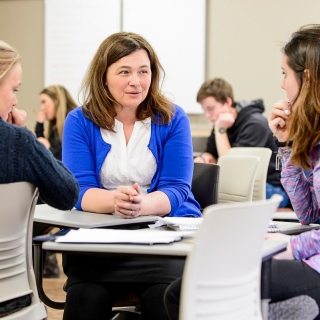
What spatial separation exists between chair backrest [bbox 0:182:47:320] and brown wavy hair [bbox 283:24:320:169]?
0.80 meters

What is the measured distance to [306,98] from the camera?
1.97m

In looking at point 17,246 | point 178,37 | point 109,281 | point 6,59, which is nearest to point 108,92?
point 6,59

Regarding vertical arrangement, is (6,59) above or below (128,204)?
above

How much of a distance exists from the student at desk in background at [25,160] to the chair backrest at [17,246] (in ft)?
0.13

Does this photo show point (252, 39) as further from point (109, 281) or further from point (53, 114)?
point (109, 281)

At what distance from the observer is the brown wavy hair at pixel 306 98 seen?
1946 millimetres

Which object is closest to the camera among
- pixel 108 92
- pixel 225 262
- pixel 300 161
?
pixel 225 262

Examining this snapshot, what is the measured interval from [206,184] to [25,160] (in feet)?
4.16

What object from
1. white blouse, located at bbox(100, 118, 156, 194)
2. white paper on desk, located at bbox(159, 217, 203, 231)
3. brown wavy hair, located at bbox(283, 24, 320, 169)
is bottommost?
white paper on desk, located at bbox(159, 217, 203, 231)

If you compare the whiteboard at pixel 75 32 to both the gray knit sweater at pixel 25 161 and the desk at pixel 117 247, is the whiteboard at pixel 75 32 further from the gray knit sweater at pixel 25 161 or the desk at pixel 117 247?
the gray knit sweater at pixel 25 161

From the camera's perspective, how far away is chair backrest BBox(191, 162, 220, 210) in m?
2.83

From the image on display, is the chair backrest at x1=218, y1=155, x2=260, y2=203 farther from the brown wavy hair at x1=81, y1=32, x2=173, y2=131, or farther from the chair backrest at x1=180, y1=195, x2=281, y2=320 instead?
the chair backrest at x1=180, y1=195, x2=281, y2=320

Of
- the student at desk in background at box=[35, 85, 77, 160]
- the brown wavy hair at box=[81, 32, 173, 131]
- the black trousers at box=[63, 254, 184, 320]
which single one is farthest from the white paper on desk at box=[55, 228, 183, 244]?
the student at desk in background at box=[35, 85, 77, 160]

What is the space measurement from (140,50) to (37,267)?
0.90 m
